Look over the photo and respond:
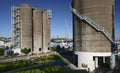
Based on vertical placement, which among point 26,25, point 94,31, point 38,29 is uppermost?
point 26,25

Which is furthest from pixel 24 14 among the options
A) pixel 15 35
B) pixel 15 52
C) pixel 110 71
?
pixel 110 71

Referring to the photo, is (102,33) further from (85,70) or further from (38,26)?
(38,26)

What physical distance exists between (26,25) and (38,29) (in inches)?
331

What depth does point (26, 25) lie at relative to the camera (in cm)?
7069

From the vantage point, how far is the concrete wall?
138 ft

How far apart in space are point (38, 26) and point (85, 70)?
132 ft

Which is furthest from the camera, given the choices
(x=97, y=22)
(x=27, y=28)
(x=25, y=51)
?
(x=27, y=28)

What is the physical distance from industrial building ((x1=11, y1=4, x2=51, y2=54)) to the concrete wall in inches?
1243

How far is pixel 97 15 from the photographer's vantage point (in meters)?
42.1

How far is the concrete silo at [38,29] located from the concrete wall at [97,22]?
35.5 metres

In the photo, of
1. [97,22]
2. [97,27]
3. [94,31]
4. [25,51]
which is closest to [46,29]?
[25,51]

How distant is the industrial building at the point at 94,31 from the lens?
4191cm

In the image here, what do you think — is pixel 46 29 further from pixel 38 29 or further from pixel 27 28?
pixel 27 28

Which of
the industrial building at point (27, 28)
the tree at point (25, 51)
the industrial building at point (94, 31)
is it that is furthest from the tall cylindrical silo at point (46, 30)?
the industrial building at point (94, 31)
